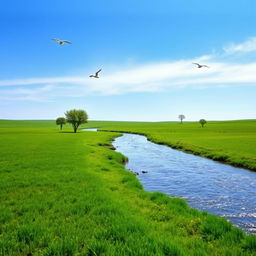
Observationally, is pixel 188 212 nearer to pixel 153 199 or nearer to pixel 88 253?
pixel 153 199

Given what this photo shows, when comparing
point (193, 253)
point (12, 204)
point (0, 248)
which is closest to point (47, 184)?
point (12, 204)

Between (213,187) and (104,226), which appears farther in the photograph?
(213,187)

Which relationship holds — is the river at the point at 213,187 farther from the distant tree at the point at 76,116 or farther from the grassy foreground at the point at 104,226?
the distant tree at the point at 76,116

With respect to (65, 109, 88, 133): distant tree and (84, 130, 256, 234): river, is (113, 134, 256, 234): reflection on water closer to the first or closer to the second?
(84, 130, 256, 234): river

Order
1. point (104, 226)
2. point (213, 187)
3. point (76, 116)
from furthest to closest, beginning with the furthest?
1. point (76, 116)
2. point (213, 187)
3. point (104, 226)

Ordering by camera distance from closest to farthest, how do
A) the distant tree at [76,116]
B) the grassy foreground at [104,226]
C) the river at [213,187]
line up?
the grassy foreground at [104,226]
the river at [213,187]
the distant tree at [76,116]

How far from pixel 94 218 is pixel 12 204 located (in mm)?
4723

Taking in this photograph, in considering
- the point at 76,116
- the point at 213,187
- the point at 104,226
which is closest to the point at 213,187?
the point at 213,187

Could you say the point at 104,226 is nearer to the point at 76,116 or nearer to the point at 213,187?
the point at 213,187

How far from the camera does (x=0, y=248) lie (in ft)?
21.6

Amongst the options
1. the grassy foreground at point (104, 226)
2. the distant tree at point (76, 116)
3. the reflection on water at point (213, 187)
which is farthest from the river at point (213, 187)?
the distant tree at point (76, 116)

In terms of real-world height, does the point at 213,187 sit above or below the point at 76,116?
below

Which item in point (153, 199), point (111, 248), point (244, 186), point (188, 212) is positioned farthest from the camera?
point (244, 186)

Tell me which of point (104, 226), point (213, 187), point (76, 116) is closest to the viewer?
point (104, 226)
